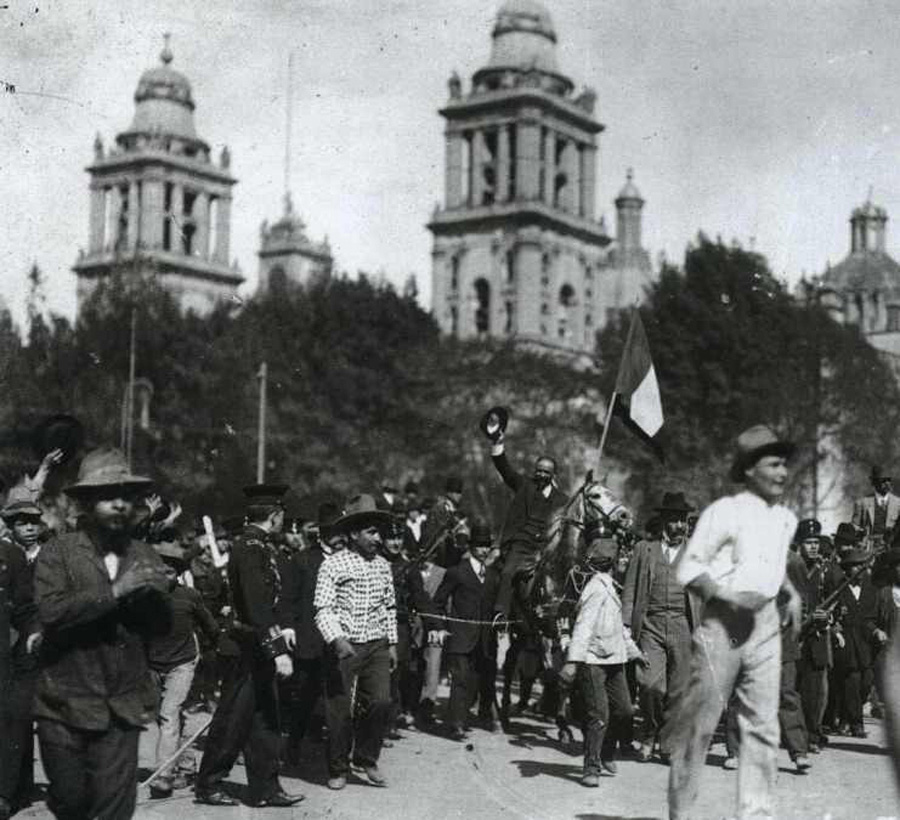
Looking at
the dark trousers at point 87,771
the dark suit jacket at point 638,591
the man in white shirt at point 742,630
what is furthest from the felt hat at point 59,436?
the dark suit jacket at point 638,591

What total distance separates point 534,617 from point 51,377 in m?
39.6

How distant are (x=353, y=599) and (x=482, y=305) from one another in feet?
242

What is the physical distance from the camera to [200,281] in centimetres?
9269

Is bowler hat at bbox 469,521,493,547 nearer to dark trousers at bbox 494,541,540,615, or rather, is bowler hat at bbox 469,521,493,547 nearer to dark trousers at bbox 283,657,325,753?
dark trousers at bbox 494,541,540,615

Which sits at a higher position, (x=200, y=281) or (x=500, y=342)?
(x=200, y=281)

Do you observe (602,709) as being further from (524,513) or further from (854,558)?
(854,558)

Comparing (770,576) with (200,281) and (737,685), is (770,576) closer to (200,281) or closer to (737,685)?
(737,685)

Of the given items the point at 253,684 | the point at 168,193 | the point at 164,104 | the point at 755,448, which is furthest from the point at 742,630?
the point at 164,104

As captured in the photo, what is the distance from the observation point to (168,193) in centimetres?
9044

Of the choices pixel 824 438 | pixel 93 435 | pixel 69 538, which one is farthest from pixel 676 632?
pixel 93 435

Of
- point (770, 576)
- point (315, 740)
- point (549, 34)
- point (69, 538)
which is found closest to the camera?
point (69, 538)

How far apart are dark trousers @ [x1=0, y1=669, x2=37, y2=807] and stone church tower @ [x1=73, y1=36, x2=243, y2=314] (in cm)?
7727

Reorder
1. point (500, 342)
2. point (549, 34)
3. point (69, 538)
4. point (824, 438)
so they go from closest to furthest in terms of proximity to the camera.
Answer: point (69, 538)
point (824, 438)
point (500, 342)
point (549, 34)

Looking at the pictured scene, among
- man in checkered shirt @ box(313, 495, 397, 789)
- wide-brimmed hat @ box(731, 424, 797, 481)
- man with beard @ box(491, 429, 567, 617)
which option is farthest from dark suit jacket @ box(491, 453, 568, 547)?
wide-brimmed hat @ box(731, 424, 797, 481)
